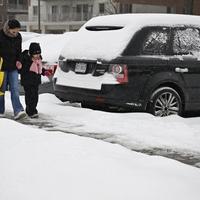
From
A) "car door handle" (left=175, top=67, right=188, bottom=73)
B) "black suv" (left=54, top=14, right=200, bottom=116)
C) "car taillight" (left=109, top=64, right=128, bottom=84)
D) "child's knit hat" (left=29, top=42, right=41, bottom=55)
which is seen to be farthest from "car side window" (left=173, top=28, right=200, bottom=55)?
"child's knit hat" (left=29, top=42, right=41, bottom=55)

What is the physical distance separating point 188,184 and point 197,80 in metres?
4.46

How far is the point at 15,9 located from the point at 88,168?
78.1 m

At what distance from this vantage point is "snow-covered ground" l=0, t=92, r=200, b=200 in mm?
4254

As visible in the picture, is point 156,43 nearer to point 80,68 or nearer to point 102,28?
point 102,28

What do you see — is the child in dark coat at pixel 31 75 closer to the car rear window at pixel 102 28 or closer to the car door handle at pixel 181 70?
the car rear window at pixel 102 28

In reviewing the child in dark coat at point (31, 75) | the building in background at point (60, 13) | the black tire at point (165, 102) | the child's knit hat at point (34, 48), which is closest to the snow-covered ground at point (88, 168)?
the black tire at point (165, 102)

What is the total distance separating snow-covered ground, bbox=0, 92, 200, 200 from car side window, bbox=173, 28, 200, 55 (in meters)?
1.96

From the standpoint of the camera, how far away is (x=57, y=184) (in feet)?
14.4

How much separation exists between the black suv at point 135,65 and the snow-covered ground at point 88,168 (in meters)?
1.15

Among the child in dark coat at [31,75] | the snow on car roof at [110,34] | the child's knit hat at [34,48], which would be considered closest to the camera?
the snow on car roof at [110,34]

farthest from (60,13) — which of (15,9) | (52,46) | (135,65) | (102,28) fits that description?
(135,65)

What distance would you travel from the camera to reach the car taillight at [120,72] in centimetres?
796

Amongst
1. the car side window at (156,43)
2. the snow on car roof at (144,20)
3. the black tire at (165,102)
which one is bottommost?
the black tire at (165,102)

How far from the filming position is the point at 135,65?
8.09m
